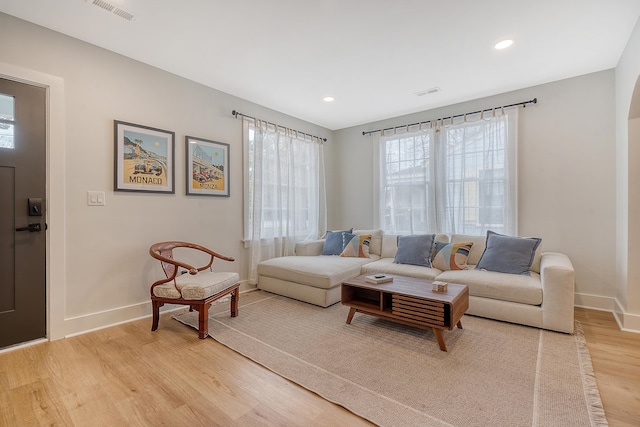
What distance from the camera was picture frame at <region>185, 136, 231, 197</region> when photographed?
10.9 feet

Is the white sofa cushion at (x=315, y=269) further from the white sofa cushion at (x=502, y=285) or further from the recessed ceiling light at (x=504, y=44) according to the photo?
the recessed ceiling light at (x=504, y=44)

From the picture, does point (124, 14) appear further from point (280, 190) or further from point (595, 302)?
point (595, 302)

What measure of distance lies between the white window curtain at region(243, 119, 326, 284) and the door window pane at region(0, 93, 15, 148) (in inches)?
83.8

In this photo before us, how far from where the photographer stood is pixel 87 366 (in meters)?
2.04

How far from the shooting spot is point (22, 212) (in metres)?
2.30

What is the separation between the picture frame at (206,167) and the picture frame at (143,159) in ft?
0.62

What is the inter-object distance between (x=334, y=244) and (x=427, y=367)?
2.43 metres

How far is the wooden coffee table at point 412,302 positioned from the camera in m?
2.22

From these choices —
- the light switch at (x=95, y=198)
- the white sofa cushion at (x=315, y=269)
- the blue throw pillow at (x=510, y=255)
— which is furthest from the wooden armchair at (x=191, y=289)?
the blue throw pillow at (x=510, y=255)

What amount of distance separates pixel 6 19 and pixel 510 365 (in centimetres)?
446

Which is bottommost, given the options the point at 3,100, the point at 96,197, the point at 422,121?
the point at 96,197

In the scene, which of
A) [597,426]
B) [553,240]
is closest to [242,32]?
[597,426]

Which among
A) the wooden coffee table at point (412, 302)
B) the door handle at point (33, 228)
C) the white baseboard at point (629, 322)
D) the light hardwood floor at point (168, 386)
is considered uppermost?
the door handle at point (33, 228)

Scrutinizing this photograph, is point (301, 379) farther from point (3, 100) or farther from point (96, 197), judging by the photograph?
point (3, 100)
